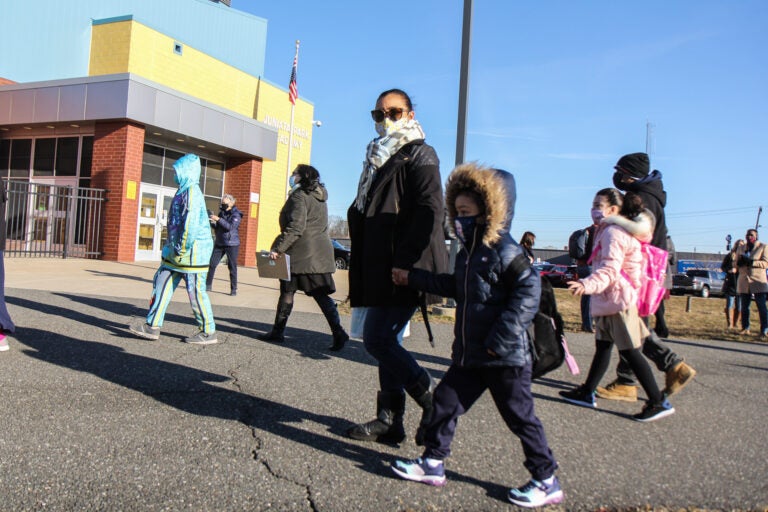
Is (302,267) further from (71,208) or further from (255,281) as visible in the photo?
(71,208)

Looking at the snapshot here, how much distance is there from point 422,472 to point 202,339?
3.54 metres

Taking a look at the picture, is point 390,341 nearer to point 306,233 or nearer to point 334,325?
point 334,325

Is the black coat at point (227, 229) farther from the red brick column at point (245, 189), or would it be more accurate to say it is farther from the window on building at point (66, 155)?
the red brick column at point (245, 189)

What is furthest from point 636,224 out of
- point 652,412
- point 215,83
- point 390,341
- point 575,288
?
point 215,83

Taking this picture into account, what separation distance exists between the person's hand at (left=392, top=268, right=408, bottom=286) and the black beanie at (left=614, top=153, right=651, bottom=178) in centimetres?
260

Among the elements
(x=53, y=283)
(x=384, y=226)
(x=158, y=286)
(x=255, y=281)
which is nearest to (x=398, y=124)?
(x=384, y=226)

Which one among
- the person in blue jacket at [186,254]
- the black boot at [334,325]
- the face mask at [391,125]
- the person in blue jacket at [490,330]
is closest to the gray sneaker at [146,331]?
the person in blue jacket at [186,254]

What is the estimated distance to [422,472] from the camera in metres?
2.74

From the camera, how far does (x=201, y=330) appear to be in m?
5.69

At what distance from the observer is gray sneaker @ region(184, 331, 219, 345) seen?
18.5 ft

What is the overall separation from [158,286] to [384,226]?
10.6ft

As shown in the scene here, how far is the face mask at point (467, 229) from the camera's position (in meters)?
2.84

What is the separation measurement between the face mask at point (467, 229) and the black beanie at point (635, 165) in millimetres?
2417

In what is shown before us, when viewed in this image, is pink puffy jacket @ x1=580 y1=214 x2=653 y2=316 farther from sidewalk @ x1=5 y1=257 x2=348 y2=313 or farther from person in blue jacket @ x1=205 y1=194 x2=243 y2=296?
person in blue jacket @ x1=205 y1=194 x2=243 y2=296
